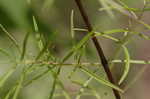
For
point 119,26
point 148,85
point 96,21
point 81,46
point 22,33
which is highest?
point 81,46

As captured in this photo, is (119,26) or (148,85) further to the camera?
(148,85)

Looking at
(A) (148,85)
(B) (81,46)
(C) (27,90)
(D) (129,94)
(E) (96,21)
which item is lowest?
(A) (148,85)

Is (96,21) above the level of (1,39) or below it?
below

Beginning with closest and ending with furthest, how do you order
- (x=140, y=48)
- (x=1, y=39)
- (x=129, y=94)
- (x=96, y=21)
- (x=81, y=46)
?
(x=81, y=46), (x=1, y=39), (x=96, y=21), (x=129, y=94), (x=140, y=48)

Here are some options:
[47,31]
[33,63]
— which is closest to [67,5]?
[47,31]

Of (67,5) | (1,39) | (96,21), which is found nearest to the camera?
(1,39)

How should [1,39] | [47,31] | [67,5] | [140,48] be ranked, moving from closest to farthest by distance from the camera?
[1,39], [47,31], [67,5], [140,48]

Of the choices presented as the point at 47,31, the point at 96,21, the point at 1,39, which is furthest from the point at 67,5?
the point at 1,39

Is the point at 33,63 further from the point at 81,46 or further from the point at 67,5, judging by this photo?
the point at 67,5

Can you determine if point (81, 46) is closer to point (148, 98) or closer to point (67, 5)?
point (67, 5)
